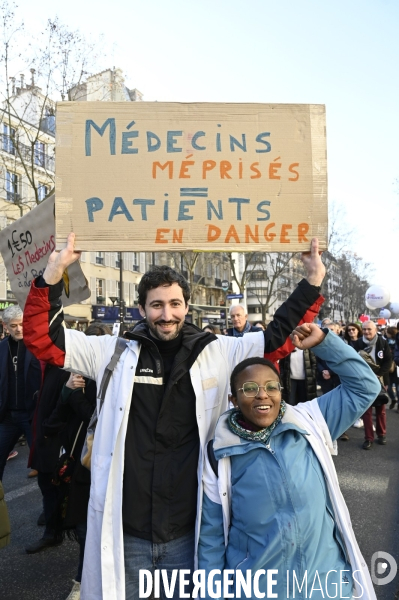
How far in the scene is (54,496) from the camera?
4.24 m

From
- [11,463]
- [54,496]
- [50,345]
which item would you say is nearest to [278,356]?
[50,345]

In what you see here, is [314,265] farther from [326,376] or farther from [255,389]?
[326,376]

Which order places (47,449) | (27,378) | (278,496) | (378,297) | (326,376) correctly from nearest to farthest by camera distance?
(278,496), (47,449), (27,378), (326,376), (378,297)

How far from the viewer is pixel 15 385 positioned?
4945 millimetres

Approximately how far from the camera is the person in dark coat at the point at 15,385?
15.9 feet

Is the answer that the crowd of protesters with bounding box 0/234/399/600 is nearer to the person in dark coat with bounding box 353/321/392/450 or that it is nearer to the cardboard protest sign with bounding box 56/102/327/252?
the cardboard protest sign with bounding box 56/102/327/252

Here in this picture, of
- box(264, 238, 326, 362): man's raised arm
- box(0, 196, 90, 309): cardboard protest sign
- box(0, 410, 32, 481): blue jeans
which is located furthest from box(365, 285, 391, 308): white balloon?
box(264, 238, 326, 362): man's raised arm

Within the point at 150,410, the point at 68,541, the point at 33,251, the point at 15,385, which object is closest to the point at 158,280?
the point at 150,410

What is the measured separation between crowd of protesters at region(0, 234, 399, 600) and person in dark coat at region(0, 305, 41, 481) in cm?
282

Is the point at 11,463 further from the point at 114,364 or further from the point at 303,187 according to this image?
the point at 303,187

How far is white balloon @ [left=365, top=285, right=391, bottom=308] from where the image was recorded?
30.4 m

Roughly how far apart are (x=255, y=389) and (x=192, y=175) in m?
1.14

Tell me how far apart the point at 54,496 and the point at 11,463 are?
10.3 feet

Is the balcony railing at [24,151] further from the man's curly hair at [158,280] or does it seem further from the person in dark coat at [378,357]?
the man's curly hair at [158,280]
